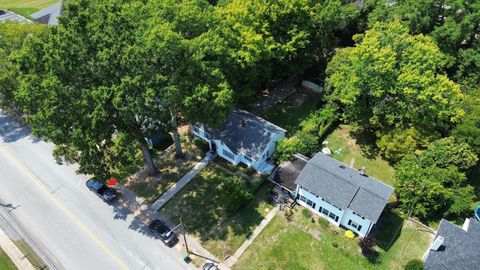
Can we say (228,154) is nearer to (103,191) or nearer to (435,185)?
(103,191)

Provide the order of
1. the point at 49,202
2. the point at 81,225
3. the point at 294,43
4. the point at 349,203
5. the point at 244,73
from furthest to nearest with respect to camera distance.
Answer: the point at 294,43 < the point at 244,73 < the point at 49,202 < the point at 81,225 < the point at 349,203

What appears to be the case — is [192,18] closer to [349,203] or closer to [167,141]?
[167,141]

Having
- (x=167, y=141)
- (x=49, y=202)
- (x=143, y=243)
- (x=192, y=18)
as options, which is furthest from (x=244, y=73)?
(x=49, y=202)

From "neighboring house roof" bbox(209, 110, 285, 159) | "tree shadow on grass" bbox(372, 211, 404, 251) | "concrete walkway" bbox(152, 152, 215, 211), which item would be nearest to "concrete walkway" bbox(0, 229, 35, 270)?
"concrete walkway" bbox(152, 152, 215, 211)

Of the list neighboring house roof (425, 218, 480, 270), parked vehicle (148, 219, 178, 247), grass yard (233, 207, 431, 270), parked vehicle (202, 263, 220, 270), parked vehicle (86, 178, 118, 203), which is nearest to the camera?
neighboring house roof (425, 218, 480, 270)

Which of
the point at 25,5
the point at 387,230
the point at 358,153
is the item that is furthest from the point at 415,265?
the point at 25,5

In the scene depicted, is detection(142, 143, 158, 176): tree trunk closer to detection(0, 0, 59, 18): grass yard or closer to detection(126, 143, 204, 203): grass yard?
detection(126, 143, 204, 203): grass yard
